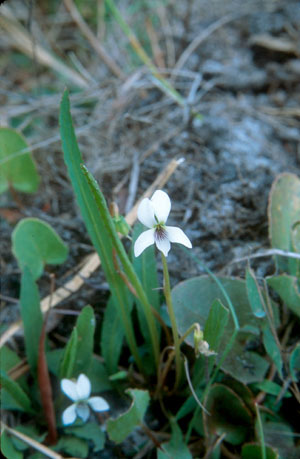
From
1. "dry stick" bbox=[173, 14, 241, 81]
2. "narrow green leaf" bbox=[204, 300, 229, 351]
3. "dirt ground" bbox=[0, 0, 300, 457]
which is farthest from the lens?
"dry stick" bbox=[173, 14, 241, 81]

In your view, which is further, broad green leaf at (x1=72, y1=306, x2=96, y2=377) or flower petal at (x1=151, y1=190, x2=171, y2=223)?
broad green leaf at (x1=72, y1=306, x2=96, y2=377)

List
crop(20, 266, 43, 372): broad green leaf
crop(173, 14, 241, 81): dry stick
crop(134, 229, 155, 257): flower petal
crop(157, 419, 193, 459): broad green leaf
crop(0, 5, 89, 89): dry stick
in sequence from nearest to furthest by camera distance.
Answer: crop(134, 229, 155, 257): flower petal → crop(157, 419, 193, 459): broad green leaf → crop(20, 266, 43, 372): broad green leaf → crop(173, 14, 241, 81): dry stick → crop(0, 5, 89, 89): dry stick

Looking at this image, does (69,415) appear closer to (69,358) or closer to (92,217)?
(69,358)

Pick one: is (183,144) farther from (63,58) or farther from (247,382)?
(63,58)

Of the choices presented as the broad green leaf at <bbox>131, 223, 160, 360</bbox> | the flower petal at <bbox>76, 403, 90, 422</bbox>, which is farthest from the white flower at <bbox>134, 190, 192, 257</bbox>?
the flower petal at <bbox>76, 403, 90, 422</bbox>

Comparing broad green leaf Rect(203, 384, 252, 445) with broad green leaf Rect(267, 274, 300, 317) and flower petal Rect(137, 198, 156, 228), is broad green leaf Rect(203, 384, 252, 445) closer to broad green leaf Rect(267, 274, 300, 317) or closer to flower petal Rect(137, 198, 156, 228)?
broad green leaf Rect(267, 274, 300, 317)

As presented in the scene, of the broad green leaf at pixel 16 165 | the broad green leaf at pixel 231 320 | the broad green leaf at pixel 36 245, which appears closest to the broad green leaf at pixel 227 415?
the broad green leaf at pixel 231 320

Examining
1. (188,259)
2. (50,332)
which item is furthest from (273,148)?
(50,332)

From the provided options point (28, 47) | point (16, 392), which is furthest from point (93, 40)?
point (16, 392)
